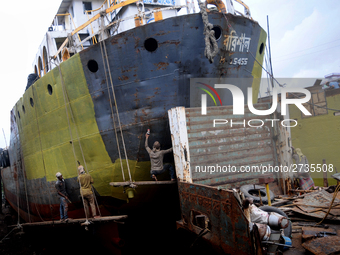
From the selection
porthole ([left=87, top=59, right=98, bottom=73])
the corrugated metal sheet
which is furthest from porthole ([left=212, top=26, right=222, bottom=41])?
porthole ([left=87, top=59, right=98, bottom=73])

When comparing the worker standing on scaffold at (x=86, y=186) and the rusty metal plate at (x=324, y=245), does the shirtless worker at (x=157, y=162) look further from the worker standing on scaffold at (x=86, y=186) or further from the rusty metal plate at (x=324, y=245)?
the rusty metal plate at (x=324, y=245)

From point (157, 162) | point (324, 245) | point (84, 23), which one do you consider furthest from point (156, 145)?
point (84, 23)

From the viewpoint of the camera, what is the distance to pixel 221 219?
4152 mm

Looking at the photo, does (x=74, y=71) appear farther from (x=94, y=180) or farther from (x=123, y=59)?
(x=94, y=180)

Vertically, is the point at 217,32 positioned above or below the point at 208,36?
above

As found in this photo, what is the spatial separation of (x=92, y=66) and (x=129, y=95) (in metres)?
1.29

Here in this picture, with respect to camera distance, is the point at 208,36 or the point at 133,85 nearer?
the point at 208,36

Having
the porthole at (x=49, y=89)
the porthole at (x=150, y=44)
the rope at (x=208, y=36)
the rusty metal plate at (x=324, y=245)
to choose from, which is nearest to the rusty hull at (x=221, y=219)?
the rusty metal plate at (x=324, y=245)

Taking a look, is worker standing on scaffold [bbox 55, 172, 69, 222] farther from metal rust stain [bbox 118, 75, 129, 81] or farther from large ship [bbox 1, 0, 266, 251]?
metal rust stain [bbox 118, 75, 129, 81]

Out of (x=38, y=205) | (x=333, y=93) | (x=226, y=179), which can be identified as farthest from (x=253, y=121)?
(x=333, y=93)

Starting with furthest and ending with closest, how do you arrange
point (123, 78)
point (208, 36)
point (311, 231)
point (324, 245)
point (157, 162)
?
point (123, 78)
point (157, 162)
point (208, 36)
point (311, 231)
point (324, 245)

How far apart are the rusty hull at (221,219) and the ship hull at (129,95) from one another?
1.82 metres

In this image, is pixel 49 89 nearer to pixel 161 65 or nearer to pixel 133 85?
pixel 133 85

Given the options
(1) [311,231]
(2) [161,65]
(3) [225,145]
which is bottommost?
(1) [311,231]
